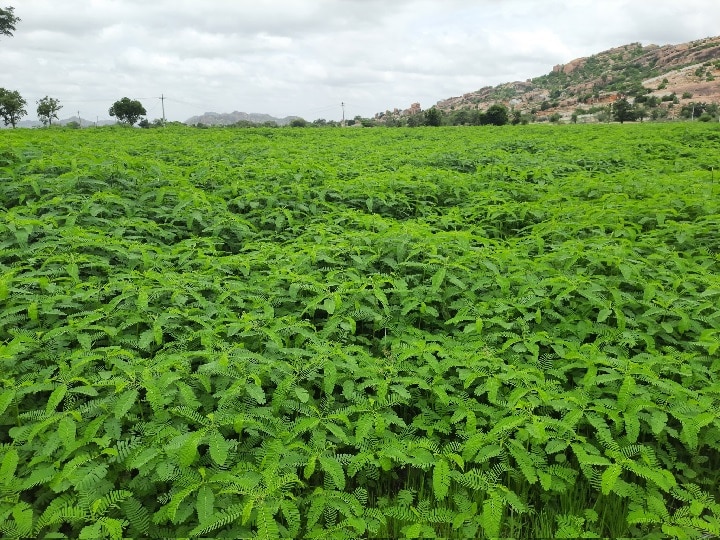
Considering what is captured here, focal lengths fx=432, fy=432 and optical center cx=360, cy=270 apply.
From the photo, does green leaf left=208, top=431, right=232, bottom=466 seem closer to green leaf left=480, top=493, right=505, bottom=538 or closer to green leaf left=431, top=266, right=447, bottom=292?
green leaf left=480, top=493, right=505, bottom=538

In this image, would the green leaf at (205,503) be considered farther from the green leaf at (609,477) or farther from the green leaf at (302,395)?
the green leaf at (609,477)

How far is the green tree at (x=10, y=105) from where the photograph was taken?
4856cm

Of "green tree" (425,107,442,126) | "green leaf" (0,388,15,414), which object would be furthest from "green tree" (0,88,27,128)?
"green leaf" (0,388,15,414)

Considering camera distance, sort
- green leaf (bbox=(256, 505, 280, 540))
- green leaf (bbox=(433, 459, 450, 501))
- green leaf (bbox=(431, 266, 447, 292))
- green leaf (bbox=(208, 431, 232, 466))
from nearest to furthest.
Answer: green leaf (bbox=(256, 505, 280, 540)) → green leaf (bbox=(208, 431, 232, 466)) → green leaf (bbox=(433, 459, 450, 501)) → green leaf (bbox=(431, 266, 447, 292))

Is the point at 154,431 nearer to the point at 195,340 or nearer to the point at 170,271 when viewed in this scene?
the point at 195,340

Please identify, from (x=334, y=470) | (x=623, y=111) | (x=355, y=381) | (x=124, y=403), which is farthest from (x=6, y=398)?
(x=623, y=111)

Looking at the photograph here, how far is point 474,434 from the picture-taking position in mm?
2869

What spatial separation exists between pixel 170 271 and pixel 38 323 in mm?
1186

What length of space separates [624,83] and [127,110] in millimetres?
116914

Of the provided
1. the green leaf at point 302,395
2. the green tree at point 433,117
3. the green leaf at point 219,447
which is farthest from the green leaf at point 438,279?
the green tree at point 433,117

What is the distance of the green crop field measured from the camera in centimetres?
246

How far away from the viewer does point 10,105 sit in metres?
48.8

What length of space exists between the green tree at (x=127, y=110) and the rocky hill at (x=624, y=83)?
43.3 m

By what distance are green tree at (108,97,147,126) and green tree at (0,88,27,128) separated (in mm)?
9283
